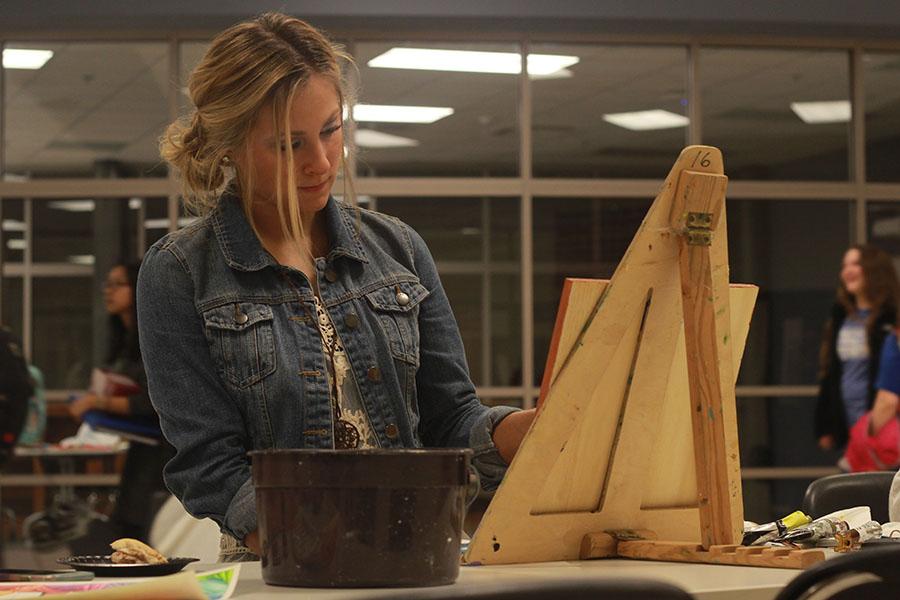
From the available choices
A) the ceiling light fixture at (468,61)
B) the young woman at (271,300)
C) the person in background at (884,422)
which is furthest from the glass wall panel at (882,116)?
the young woman at (271,300)

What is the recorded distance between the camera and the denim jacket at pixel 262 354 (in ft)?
5.33

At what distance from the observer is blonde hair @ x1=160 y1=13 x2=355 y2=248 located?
66.2 inches

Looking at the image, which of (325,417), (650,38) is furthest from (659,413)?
(650,38)

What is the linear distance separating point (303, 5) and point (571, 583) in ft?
21.2

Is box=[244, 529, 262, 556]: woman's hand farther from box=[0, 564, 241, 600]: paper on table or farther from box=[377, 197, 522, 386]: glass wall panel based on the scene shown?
box=[377, 197, 522, 386]: glass wall panel

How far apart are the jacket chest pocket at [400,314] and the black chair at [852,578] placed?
824 mm

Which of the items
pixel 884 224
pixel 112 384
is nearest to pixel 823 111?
pixel 884 224

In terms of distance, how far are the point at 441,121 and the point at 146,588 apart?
693 cm

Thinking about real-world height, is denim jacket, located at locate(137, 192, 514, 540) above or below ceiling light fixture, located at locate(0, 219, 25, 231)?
below

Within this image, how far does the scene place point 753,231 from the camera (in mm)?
7855

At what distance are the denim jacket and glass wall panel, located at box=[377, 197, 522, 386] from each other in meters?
5.75

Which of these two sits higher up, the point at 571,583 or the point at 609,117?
the point at 609,117

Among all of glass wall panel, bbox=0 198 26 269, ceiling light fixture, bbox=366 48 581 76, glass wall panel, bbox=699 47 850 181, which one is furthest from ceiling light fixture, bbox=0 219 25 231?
glass wall panel, bbox=699 47 850 181

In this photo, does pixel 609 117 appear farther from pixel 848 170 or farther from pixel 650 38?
pixel 848 170
